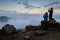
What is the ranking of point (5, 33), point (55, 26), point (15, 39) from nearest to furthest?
point (15, 39), point (5, 33), point (55, 26)

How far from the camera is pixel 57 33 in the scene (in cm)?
1933

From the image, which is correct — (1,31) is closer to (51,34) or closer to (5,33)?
(5,33)

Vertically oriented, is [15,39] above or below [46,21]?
below

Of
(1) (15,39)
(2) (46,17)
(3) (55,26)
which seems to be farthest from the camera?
(3) (55,26)

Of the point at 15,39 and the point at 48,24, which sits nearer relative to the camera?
the point at 15,39

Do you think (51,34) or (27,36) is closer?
(27,36)

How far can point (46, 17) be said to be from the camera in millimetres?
19734

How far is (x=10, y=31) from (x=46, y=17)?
4574mm

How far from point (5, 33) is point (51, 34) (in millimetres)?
5114

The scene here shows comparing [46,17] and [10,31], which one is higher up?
[46,17]

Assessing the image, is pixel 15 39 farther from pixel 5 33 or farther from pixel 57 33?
pixel 57 33

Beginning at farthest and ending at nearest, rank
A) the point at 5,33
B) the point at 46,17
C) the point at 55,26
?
the point at 55,26 → the point at 46,17 → the point at 5,33

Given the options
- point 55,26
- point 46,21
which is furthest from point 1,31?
point 55,26

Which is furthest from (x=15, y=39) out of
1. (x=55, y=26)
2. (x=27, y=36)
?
(x=55, y=26)
